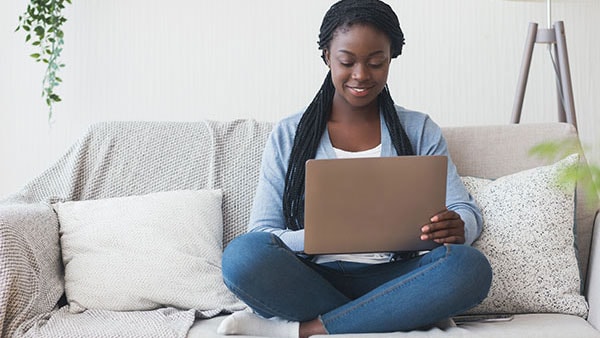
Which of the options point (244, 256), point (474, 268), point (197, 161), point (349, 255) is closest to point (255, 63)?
point (197, 161)

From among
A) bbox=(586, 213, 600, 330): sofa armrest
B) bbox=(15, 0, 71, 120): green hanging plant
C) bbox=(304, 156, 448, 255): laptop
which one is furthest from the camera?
bbox=(15, 0, 71, 120): green hanging plant

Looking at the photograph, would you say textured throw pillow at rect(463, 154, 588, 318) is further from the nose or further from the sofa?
the nose

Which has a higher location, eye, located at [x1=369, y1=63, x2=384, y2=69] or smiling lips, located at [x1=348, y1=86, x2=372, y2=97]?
eye, located at [x1=369, y1=63, x2=384, y2=69]

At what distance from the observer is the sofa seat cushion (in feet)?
5.08

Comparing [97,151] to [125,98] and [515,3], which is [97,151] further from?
[515,3]

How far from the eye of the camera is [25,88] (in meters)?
2.68

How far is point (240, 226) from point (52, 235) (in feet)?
1.54

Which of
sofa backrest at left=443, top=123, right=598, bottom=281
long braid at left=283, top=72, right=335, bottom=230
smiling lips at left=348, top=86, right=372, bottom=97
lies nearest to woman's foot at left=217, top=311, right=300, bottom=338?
long braid at left=283, top=72, right=335, bottom=230

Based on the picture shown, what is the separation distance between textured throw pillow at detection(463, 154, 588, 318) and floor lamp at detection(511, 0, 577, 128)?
54cm

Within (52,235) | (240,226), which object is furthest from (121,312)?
(240,226)

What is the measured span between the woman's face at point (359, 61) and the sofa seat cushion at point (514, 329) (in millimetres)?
605

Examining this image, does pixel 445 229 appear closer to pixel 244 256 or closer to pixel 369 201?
pixel 369 201

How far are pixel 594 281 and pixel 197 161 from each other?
3.38ft

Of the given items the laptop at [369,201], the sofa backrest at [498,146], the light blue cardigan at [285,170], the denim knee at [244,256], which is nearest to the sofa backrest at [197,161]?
the sofa backrest at [498,146]
